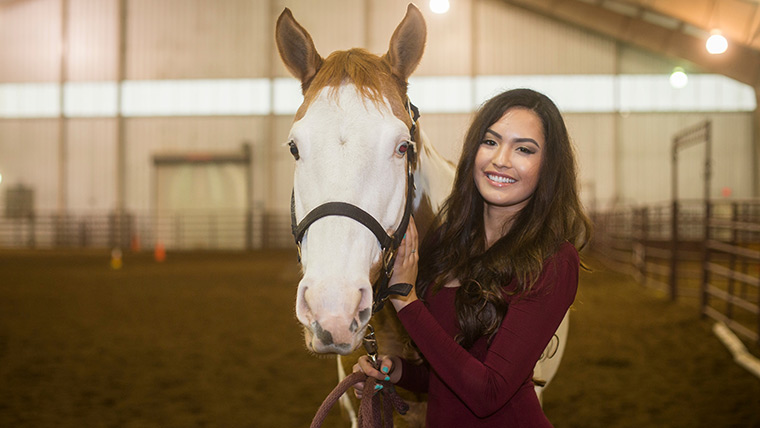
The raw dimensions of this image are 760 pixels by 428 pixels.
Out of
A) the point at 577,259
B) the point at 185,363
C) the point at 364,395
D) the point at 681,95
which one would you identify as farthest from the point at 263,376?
the point at 681,95

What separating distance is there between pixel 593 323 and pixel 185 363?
420cm

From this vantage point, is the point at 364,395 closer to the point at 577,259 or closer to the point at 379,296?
the point at 379,296

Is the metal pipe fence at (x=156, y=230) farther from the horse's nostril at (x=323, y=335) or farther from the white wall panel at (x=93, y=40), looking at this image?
the horse's nostril at (x=323, y=335)

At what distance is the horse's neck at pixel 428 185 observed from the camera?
67.3 inches

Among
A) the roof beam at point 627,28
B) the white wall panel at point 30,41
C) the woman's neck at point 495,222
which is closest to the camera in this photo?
the woman's neck at point 495,222

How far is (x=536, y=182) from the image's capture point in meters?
1.41

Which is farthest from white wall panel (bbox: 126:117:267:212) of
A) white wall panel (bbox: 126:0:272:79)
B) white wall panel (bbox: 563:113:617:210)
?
white wall panel (bbox: 563:113:617:210)

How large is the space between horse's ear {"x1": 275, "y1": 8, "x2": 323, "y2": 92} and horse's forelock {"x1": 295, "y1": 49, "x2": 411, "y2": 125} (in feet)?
0.18

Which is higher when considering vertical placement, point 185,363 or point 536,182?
point 536,182

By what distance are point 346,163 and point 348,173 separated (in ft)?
0.08

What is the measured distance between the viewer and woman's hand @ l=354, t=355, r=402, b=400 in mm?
1357

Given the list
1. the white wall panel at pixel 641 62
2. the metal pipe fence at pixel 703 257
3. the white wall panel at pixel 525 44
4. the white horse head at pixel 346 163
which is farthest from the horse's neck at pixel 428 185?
the white wall panel at pixel 641 62

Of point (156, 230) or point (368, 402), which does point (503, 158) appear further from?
point (156, 230)

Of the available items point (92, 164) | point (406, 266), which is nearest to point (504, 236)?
point (406, 266)
